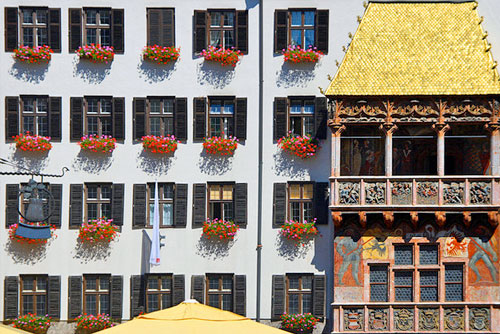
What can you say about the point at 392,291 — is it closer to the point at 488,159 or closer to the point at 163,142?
the point at 488,159

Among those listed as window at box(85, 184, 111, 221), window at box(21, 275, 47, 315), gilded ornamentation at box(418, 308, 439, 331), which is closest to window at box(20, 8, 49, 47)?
window at box(85, 184, 111, 221)

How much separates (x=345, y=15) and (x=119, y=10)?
6694 mm

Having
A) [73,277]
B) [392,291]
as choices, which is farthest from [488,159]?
[73,277]

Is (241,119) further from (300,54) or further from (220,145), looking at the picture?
(300,54)

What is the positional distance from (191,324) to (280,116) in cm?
1366

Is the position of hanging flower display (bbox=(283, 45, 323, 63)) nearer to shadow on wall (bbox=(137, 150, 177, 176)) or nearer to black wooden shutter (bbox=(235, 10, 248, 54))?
black wooden shutter (bbox=(235, 10, 248, 54))

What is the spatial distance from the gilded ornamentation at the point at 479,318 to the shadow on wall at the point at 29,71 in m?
14.2

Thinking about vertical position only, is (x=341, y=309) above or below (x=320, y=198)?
below

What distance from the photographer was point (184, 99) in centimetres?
3384

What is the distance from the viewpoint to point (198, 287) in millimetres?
33625

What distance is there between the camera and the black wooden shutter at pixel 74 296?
33.6 metres

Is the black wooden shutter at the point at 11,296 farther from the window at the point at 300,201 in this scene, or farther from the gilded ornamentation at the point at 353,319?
the gilded ornamentation at the point at 353,319

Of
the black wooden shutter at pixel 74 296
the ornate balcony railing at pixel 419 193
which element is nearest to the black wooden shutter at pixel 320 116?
the ornate balcony railing at pixel 419 193

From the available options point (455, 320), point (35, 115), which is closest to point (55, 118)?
point (35, 115)
